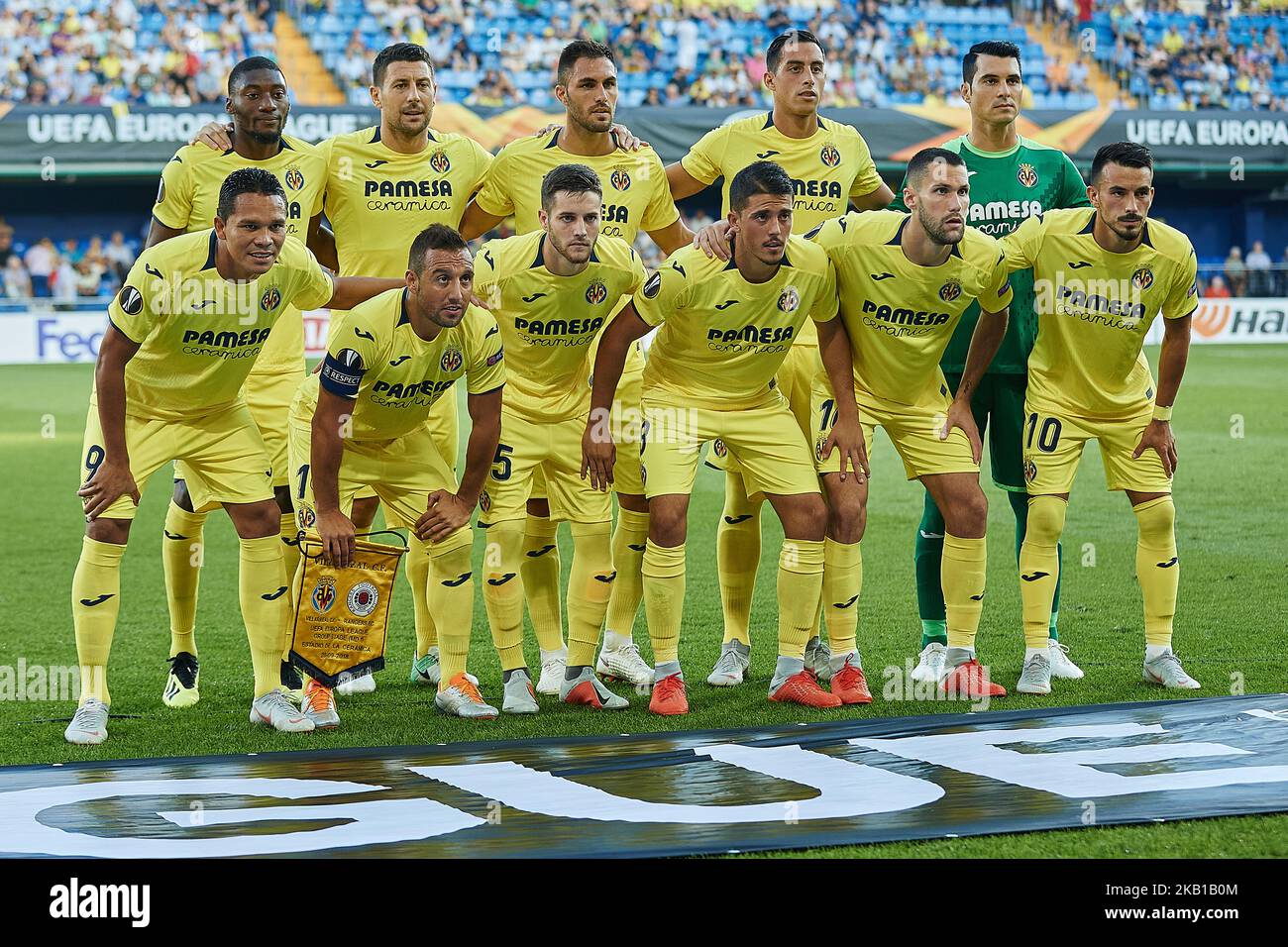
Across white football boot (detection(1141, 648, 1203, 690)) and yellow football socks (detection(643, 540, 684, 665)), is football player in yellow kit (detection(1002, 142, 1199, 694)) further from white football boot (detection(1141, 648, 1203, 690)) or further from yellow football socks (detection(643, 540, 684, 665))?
yellow football socks (detection(643, 540, 684, 665))

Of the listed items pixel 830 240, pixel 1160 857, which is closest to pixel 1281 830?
pixel 1160 857

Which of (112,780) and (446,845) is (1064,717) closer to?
(446,845)

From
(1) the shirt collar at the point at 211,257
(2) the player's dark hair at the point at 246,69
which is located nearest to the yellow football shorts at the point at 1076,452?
(1) the shirt collar at the point at 211,257

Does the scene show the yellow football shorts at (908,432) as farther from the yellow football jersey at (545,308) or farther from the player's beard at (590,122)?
the player's beard at (590,122)

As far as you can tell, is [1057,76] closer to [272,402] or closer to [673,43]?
[673,43]

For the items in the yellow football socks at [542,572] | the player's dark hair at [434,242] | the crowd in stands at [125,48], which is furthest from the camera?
the crowd in stands at [125,48]

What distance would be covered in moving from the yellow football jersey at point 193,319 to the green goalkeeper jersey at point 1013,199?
2.79 meters

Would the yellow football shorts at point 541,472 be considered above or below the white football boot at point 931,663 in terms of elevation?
above

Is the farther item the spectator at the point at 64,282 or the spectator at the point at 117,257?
the spectator at the point at 117,257

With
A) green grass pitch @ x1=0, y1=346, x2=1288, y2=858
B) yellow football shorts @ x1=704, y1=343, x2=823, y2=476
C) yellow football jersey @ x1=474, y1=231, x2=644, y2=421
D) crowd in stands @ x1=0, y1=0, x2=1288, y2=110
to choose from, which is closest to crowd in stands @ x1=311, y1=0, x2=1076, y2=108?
crowd in stands @ x1=0, y1=0, x2=1288, y2=110

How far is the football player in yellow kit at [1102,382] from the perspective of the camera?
6035mm

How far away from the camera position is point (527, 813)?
4.24 metres
